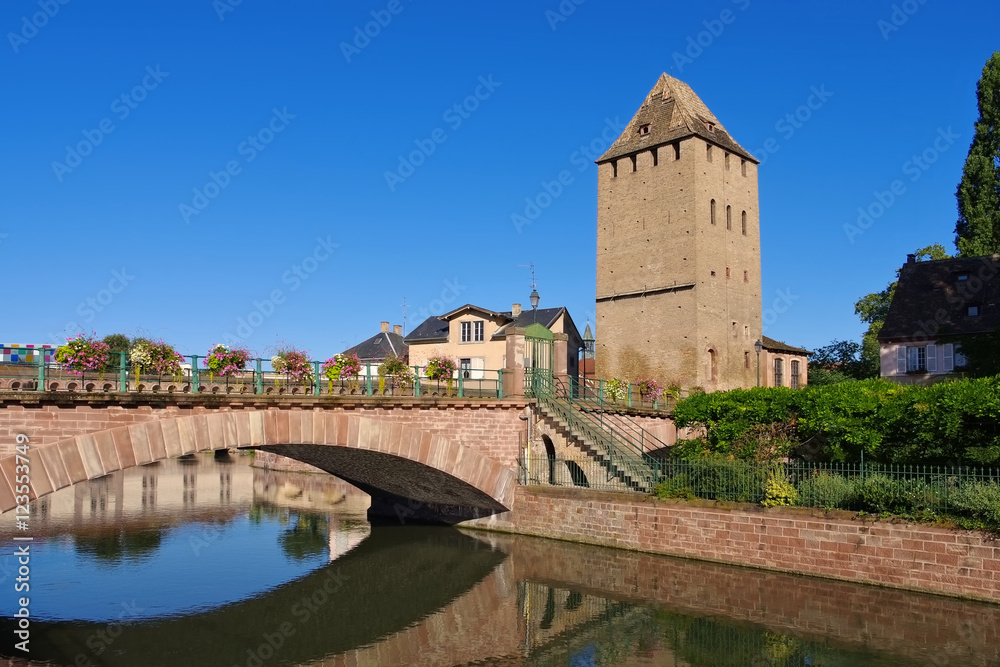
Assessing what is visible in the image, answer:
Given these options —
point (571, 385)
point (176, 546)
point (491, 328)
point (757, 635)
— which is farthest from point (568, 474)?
point (491, 328)

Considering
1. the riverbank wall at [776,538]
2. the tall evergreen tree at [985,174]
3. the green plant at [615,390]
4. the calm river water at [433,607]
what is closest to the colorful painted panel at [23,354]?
the calm river water at [433,607]

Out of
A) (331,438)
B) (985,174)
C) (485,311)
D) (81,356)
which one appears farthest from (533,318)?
(81,356)

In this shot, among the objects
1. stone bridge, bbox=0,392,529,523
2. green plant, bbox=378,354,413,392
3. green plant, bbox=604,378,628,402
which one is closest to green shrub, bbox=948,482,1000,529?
stone bridge, bbox=0,392,529,523

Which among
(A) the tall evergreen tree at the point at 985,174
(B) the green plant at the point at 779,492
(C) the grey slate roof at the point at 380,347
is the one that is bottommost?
(B) the green plant at the point at 779,492

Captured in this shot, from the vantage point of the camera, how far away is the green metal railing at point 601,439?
23.2 meters

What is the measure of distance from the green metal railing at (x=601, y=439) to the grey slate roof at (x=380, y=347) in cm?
3102

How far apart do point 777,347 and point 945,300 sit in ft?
35.2

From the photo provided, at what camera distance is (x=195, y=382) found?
1822 centimetres

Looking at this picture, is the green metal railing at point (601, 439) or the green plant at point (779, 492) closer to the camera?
the green plant at point (779, 492)

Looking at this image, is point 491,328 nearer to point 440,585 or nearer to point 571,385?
point 571,385

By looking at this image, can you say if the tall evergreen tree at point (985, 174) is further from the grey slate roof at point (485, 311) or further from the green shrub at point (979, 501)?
the green shrub at point (979, 501)

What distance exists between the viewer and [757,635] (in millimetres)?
15016

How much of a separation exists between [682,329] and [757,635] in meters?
28.8

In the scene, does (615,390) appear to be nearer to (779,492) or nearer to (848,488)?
(779,492)
